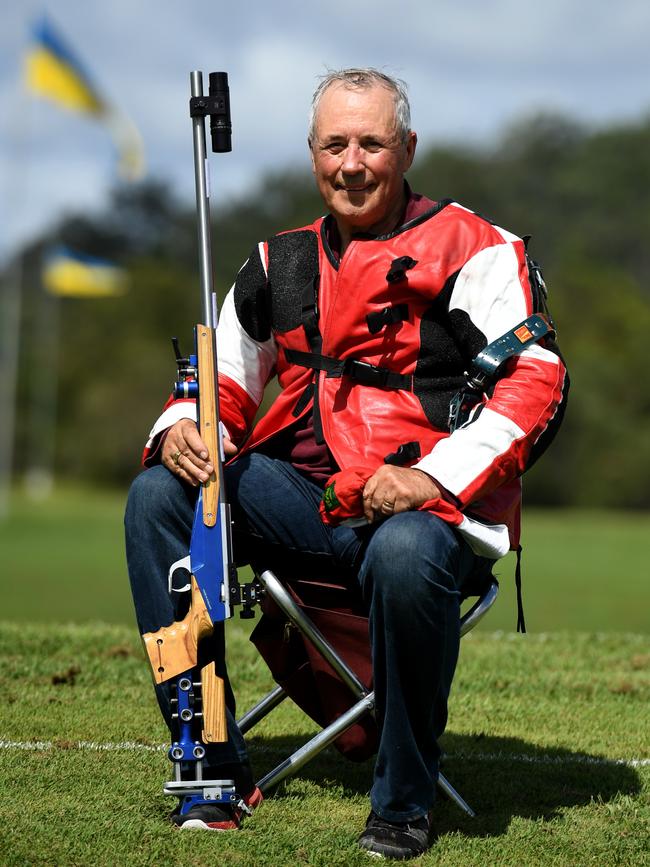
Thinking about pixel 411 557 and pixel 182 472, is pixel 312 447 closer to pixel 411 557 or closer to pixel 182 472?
pixel 182 472

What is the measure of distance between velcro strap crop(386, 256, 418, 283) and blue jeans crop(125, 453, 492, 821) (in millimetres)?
646

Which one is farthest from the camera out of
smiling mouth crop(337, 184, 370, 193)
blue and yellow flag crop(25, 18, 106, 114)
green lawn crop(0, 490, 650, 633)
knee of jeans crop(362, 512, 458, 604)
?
blue and yellow flag crop(25, 18, 106, 114)

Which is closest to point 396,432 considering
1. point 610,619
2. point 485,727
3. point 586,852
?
point 586,852

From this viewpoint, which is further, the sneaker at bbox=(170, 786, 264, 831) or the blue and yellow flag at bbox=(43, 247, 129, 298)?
the blue and yellow flag at bbox=(43, 247, 129, 298)

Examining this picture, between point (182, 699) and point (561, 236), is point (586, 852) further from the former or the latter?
point (561, 236)

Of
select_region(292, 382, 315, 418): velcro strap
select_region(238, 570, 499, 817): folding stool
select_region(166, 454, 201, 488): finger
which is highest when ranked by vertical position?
select_region(292, 382, 315, 418): velcro strap

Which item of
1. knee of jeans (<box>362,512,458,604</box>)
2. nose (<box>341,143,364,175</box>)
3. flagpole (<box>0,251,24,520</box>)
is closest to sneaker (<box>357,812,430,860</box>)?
knee of jeans (<box>362,512,458,604</box>)

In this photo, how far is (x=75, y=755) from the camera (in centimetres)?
457

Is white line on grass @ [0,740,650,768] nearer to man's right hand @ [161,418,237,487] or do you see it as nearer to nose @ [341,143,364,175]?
man's right hand @ [161,418,237,487]

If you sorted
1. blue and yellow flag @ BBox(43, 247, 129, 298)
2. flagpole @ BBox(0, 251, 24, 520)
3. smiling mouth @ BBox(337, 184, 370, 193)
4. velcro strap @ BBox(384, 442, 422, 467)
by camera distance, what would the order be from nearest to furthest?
velcro strap @ BBox(384, 442, 422, 467)
smiling mouth @ BBox(337, 184, 370, 193)
blue and yellow flag @ BBox(43, 247, 129, 298)
flagpole @ BBox(0, 251, 24, 520)

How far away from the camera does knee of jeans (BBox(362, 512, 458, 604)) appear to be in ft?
12.0

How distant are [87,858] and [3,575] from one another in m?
22.7

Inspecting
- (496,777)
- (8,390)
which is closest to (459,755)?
(496,777)

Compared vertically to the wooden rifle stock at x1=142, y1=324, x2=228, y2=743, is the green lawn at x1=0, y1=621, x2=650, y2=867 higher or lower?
lower
